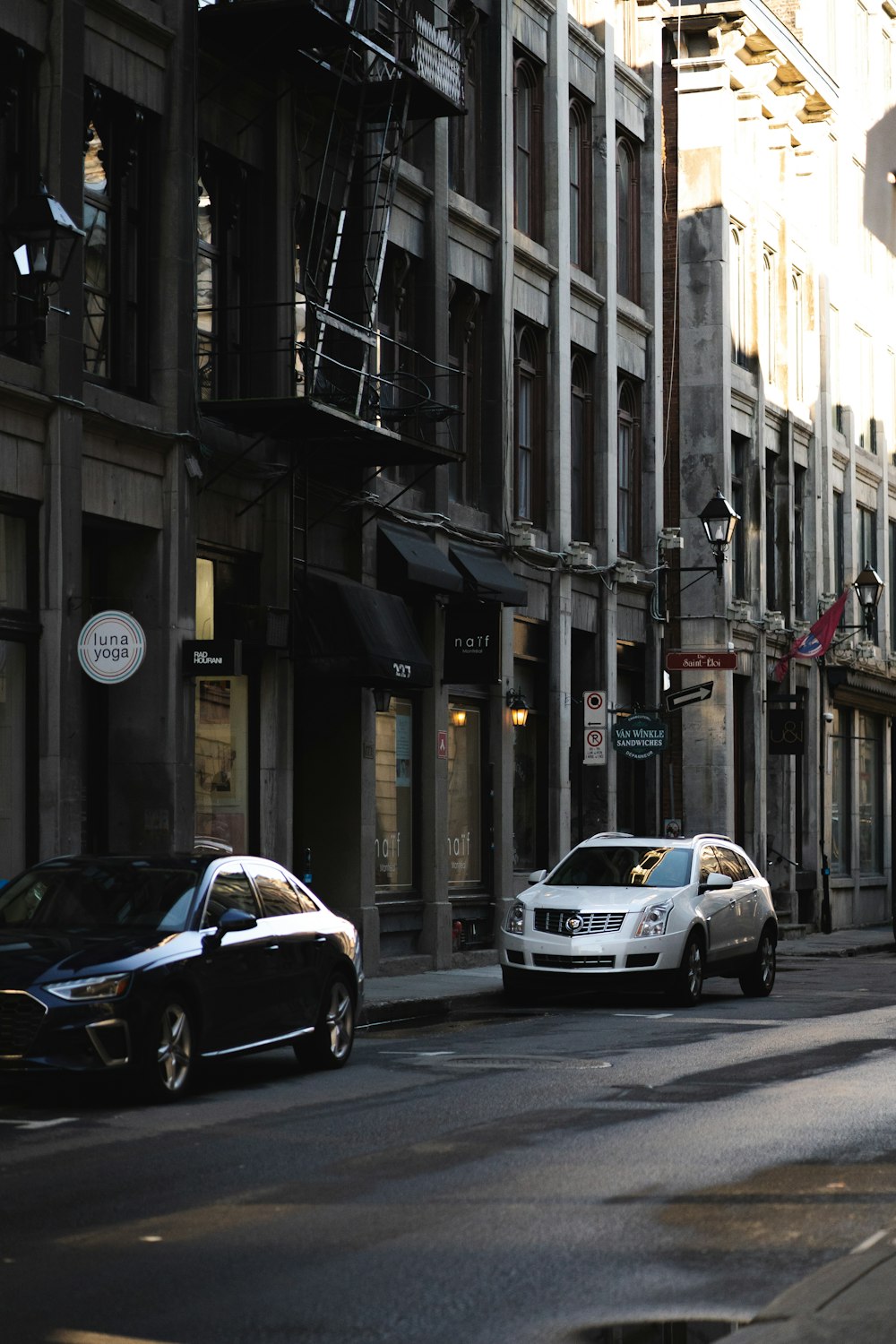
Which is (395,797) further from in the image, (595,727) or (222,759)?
(222,759)

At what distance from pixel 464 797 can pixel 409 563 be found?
467 cm

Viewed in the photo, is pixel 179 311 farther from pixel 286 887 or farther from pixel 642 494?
pixel 642 494

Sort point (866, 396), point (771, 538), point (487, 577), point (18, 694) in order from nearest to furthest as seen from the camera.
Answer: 1. point (18, 694)
2. point (487, 577)
3. point (771, 538)
4. point (866, 396)

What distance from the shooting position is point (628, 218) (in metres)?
35.2

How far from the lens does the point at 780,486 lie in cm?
4231

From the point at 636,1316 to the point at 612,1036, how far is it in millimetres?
10630

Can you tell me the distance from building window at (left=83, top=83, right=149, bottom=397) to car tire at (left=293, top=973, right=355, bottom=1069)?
302 inches

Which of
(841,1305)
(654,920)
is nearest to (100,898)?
(841,1305)

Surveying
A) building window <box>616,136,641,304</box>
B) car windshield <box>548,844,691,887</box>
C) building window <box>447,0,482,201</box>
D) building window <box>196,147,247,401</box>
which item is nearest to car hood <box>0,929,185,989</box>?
car windshield <box>548,844,691,887</box>

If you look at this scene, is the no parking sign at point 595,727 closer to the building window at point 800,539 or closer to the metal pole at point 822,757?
the building window at point 800,539

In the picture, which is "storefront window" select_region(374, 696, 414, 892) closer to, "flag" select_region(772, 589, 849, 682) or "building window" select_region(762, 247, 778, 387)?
"flag" select_region(772, 589, 849, 682)

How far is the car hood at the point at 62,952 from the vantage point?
1205 centimetres

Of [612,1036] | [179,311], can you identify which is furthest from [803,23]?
[612,1036]

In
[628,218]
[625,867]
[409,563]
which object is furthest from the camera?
[628,218]
